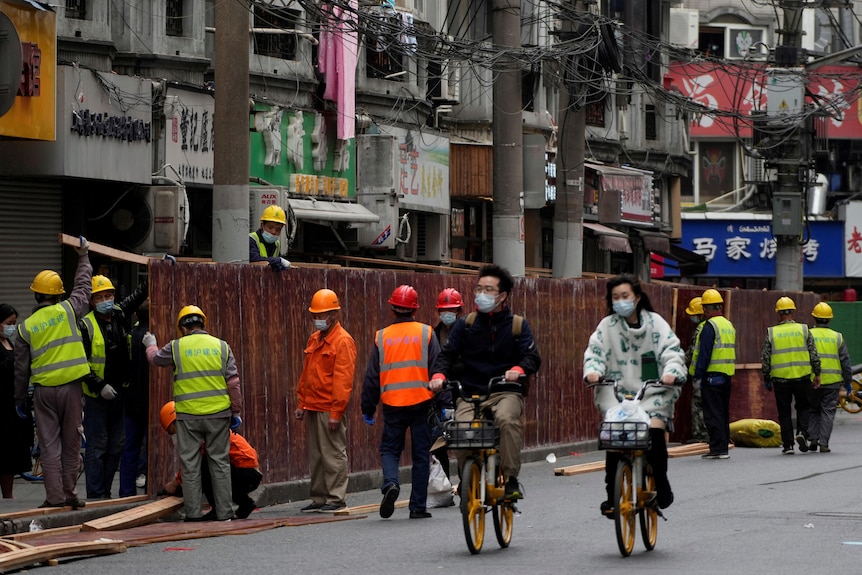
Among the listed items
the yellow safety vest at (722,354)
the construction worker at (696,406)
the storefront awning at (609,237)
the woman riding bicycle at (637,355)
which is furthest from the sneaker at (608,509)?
the storefront awning at (609,237)

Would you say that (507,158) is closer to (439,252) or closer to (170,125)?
(170,125)

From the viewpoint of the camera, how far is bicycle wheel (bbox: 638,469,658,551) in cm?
1066

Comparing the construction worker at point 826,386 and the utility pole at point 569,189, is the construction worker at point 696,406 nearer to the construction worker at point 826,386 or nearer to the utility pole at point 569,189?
the construction worker at point 826,386

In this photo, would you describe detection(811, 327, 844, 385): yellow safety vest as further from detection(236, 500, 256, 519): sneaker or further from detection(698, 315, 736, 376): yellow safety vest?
detection(236, 500, 256, 519): sneaker

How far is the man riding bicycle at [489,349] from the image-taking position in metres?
11.6

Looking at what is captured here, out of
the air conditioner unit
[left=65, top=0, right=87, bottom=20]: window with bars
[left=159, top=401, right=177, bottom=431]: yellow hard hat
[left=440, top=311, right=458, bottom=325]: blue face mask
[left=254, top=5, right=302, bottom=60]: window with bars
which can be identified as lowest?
[left=159, top=401, right=177, bottom=431]: yellow hard hat

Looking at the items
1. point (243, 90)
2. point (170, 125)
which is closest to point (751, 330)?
point (170, 125)

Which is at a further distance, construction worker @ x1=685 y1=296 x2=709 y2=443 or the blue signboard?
the blue signboard

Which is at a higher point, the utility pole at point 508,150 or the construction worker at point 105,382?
the utility pole at point 508,150

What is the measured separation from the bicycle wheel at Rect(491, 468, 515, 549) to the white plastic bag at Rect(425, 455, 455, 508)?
306 cm

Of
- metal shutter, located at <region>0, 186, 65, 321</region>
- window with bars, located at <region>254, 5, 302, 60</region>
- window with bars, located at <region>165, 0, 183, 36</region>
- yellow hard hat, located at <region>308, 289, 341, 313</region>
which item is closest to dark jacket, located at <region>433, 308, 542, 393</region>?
yellow hard hat, located at <region>308, 289, 341, 313</region>

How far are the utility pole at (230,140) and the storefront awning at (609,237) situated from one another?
70.8ft

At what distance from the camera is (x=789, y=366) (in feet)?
67.8

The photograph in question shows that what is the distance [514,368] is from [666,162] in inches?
1276
